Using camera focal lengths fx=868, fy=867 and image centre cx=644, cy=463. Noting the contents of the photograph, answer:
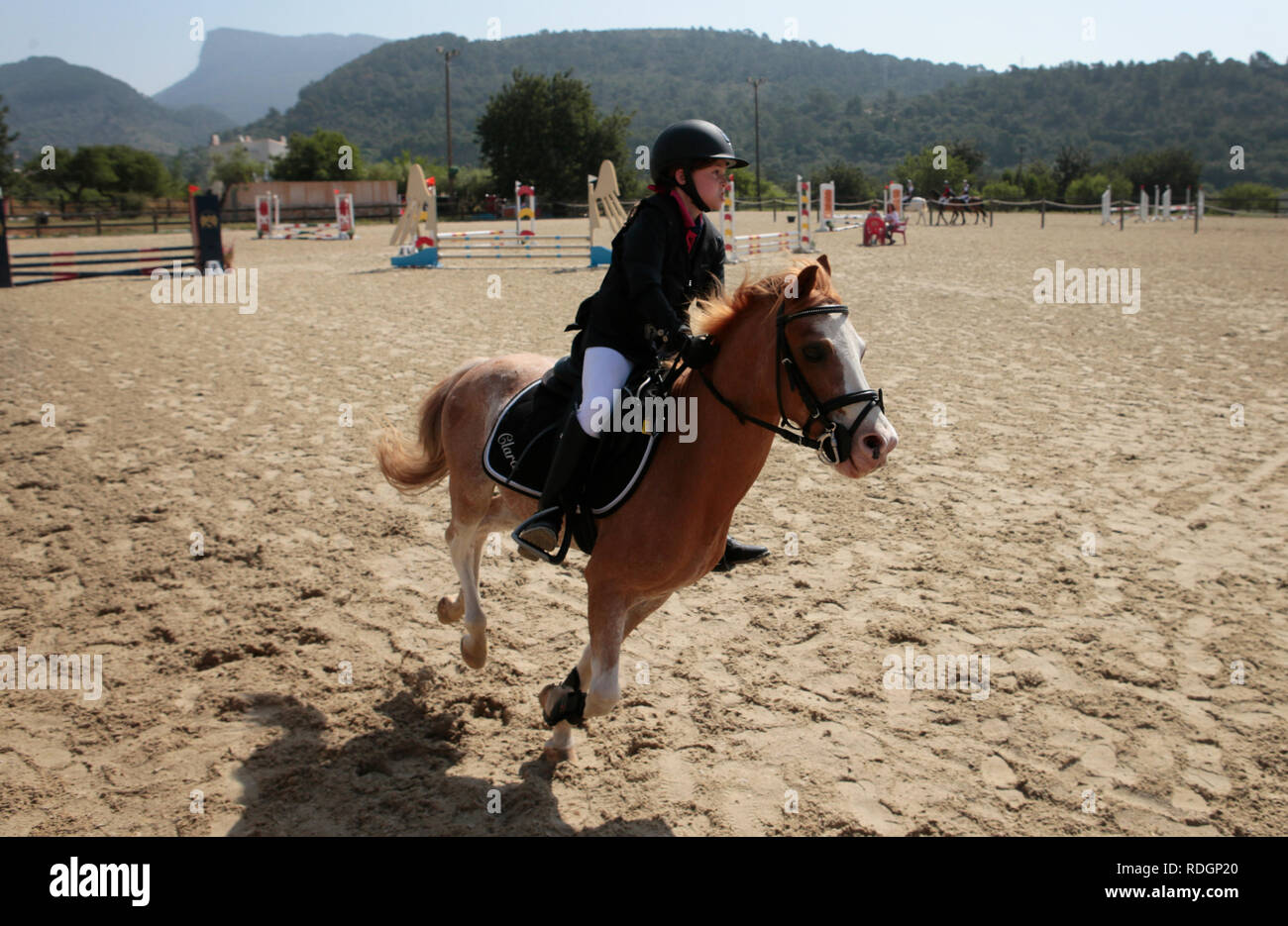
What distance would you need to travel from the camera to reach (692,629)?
489 cm

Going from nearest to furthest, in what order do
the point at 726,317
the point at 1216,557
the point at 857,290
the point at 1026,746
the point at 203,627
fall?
the point at 726,317
the point at 1026,746
the point at 203,627
the point at 1216,557
the point at 857,290

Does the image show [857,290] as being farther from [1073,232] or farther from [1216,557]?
[1073,232]

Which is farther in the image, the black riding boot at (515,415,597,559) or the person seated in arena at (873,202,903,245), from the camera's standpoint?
the person seated in arena at (873,202,903,245)

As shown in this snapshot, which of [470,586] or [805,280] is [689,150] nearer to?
[805,280]

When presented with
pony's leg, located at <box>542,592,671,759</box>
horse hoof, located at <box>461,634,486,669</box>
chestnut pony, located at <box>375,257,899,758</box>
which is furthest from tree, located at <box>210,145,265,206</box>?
chestnut pony, located at <box>375,257,899,758</box>

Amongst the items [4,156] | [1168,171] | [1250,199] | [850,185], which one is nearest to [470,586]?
[850,185]

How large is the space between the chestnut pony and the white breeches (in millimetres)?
237

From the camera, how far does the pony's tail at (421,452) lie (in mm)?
4793

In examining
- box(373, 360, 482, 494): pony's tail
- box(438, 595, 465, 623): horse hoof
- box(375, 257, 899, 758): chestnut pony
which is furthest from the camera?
box(373, 360, 482, 494): pony's tail

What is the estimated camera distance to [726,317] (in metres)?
3.30

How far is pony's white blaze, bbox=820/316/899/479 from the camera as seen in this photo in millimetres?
2680

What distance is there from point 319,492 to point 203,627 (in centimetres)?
201

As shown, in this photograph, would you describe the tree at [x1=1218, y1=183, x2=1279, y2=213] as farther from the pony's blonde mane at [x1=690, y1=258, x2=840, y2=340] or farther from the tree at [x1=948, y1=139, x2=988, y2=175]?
the pony's blonde mane at [x1=690, y1=258, x2=840, y2=340]
